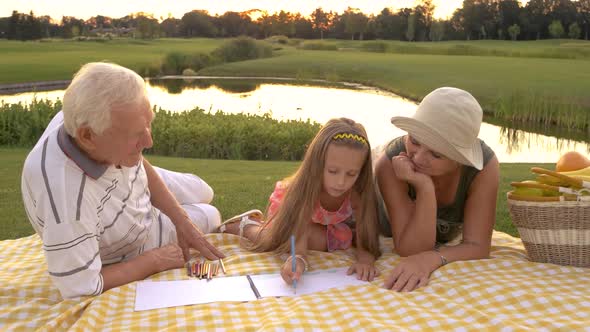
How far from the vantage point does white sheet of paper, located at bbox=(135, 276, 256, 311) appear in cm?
287

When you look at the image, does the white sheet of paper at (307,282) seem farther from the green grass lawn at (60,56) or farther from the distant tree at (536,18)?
the distant tree at (536,18)

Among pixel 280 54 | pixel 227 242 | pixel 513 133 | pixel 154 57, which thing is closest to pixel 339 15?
pixel 280 54

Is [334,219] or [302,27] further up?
[302,27]

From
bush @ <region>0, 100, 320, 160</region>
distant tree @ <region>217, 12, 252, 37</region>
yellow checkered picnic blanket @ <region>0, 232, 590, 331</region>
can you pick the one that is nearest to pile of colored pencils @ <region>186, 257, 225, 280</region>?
yellow checkered picnic blanket @ <region>0, 232, 590, 331</region>

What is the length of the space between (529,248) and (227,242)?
177cm

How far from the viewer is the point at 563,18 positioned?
46.1 metres

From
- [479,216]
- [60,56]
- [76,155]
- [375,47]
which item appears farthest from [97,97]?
[375,47]

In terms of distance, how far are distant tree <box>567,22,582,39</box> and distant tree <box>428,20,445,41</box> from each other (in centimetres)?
1124

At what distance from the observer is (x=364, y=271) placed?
325cm

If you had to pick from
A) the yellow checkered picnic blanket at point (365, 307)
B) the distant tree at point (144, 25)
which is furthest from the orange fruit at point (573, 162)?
the distant tree at point (144, 25)

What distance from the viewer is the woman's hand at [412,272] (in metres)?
3.10

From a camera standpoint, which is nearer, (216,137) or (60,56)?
(216,137)

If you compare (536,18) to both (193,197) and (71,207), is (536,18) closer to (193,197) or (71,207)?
(193,197)

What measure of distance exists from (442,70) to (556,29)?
2118cm
